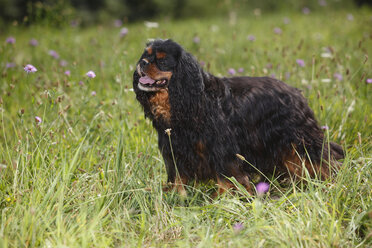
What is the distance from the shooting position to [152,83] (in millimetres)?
2645

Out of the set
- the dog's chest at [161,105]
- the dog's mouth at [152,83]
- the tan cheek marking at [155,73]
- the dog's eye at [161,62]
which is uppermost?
the dog's eye at [161,62]

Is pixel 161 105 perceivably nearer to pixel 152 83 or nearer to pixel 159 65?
pixel 152 83

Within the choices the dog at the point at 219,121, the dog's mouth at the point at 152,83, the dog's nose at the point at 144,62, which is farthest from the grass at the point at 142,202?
the dog's nose at the point at 144,62

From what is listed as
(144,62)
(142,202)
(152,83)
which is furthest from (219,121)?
(142,202)

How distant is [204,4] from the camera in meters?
11.1

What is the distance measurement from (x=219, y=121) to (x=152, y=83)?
541 millimetres

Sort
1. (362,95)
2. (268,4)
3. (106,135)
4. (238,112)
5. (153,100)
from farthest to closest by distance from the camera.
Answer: (268,4), (362,95), (106,135), (238,112), (153,100)

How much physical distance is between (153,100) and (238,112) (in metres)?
0.64

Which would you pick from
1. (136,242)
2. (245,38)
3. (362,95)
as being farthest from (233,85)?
(245,38)

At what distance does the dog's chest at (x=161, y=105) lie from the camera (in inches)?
104

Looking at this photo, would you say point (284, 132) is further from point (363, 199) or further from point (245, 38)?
point (245, 38)

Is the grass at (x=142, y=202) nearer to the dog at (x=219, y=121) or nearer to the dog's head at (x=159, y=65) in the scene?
the dog at (x=219, y=121)

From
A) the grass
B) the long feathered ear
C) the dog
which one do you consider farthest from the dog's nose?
the grass

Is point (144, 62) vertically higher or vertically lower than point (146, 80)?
higher
